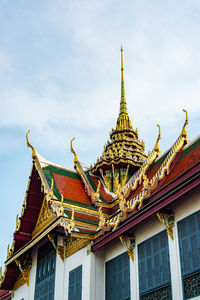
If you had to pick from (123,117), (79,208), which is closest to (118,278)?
(79,208)

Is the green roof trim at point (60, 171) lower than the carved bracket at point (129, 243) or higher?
higher

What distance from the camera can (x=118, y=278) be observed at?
42.4 feet

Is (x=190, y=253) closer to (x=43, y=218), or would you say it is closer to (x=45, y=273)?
(x=45, y=273)

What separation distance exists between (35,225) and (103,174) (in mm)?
3556

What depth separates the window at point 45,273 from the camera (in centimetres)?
1563

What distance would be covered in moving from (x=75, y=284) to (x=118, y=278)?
5.81 feet

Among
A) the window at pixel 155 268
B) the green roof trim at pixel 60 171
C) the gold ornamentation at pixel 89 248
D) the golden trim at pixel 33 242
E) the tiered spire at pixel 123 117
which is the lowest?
the window at pixel 155 268

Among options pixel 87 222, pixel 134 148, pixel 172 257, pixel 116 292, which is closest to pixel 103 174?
pixel 134 148

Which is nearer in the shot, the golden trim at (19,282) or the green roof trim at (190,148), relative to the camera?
the green roof trim at (190,148)

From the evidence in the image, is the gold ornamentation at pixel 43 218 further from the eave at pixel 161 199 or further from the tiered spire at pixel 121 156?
the eave at pixel 161 199

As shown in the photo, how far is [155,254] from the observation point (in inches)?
461

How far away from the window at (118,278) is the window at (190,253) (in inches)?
89.0

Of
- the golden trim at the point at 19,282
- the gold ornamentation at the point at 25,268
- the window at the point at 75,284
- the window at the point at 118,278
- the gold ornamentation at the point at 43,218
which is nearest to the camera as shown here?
the window at the point at 118,278

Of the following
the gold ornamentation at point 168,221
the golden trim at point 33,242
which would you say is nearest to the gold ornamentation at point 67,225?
the golden trim at point 33,242
